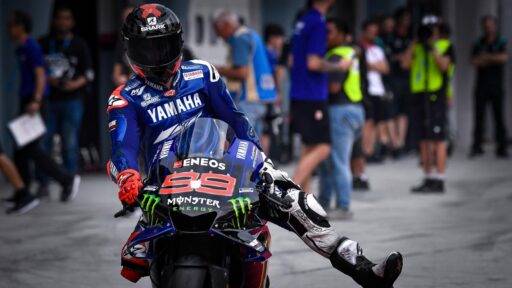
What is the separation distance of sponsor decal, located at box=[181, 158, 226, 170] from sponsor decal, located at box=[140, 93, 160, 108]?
707 millimetres

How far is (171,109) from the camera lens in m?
6.31

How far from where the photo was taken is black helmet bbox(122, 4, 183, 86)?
6.14 meters

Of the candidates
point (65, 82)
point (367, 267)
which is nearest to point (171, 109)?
point (367, 267)

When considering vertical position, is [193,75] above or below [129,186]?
above

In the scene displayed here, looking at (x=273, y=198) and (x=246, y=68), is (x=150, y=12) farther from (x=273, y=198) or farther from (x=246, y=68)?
(x=246, y=68)

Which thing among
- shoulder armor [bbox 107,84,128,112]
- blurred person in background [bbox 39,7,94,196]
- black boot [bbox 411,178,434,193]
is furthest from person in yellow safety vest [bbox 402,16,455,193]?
shoulder armor [bbox 107,84,128,112]

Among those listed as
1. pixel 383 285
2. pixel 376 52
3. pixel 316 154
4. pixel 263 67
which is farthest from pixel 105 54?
pixel 383 285

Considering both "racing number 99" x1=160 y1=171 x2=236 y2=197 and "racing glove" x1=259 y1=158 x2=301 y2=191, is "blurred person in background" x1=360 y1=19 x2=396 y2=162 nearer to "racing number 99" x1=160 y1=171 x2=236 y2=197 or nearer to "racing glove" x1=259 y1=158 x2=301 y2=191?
"racing glove" x1=259 y1=158 x2=301 y2=191

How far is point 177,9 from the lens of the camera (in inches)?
740

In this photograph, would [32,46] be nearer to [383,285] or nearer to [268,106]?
[268,106]

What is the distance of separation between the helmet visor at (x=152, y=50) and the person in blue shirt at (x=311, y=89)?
5626 millimetres

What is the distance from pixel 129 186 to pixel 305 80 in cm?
647

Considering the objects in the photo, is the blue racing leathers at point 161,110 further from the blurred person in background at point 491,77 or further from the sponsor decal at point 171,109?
the blurred person in background at point 491,77

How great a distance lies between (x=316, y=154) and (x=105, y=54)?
323 inches
